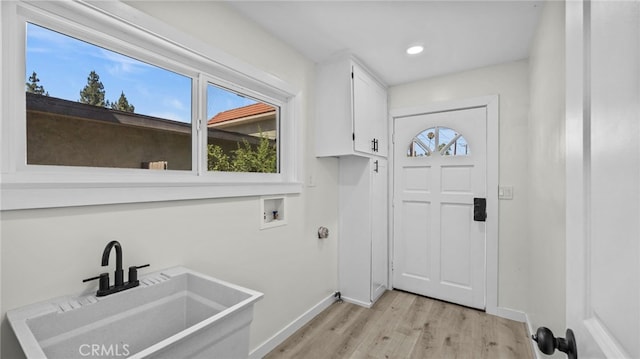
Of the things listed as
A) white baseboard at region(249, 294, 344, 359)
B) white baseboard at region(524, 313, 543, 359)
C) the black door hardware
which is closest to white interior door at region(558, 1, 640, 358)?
the black door hardware

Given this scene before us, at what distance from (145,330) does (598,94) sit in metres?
1.67

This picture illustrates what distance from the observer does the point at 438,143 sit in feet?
9.27

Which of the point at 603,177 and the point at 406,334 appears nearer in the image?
the point at 603,177

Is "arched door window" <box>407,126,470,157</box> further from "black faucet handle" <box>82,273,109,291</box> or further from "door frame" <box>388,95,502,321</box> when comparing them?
"black faucet handle" <box>82,273,109,291</box>

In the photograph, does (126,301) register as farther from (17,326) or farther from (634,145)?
(634,145)

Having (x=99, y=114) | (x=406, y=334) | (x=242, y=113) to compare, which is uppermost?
(x=242, y=113)

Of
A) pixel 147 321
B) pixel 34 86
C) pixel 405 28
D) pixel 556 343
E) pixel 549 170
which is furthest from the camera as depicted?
pixel 405 28

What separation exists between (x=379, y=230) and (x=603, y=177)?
8.00 ft

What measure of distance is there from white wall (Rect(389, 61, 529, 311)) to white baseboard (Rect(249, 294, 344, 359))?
1651 mm

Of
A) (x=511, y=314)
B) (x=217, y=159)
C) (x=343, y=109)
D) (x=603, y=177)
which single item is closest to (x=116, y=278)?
(x=217, y=159)

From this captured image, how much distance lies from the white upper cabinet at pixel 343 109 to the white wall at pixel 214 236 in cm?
12

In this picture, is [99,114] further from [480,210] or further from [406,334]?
[480,210]

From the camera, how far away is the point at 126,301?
1.11 meters

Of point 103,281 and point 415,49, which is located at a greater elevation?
point 415,49
